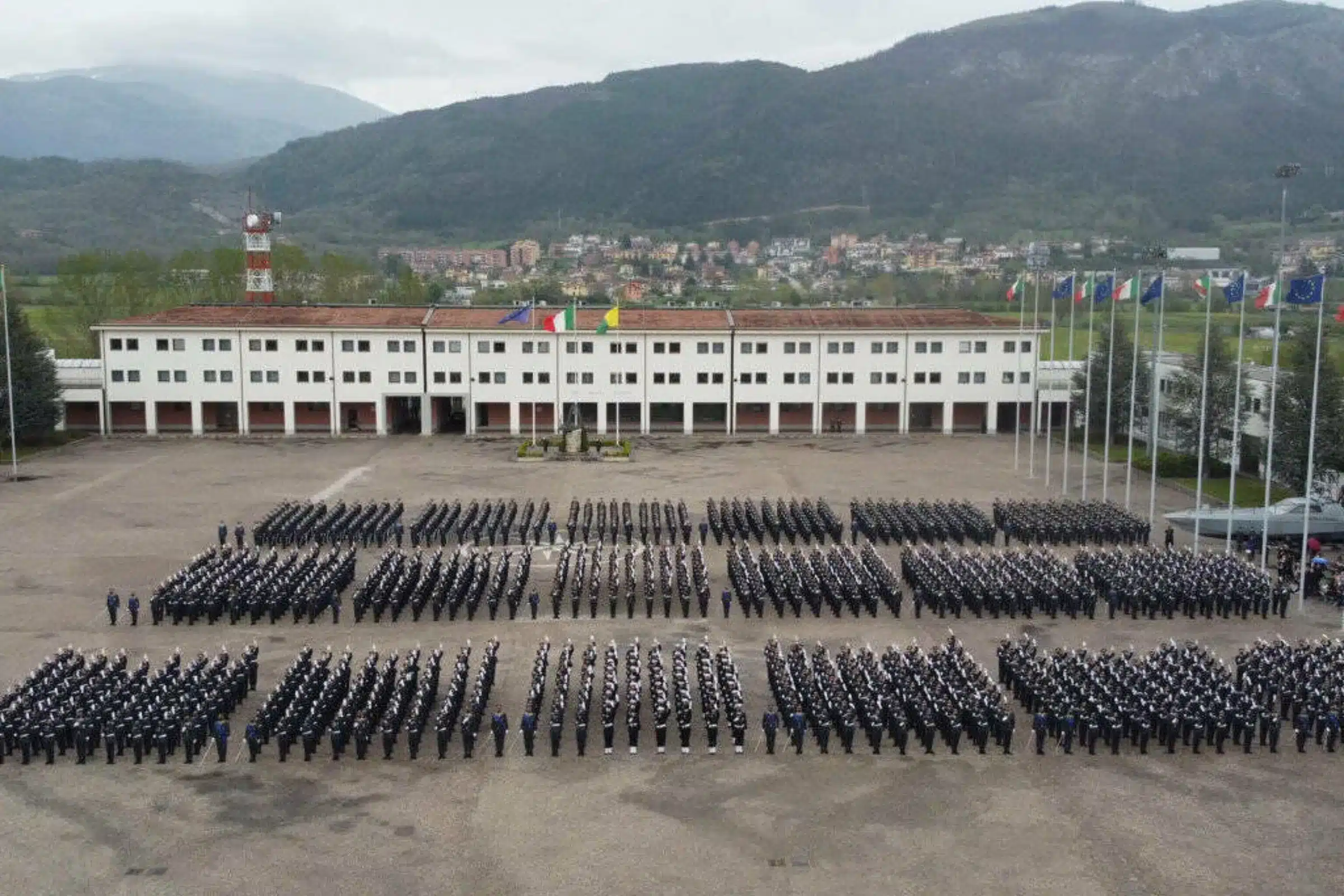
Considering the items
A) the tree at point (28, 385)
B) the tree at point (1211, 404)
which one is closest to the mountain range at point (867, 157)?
the tree at point (1211, 404)

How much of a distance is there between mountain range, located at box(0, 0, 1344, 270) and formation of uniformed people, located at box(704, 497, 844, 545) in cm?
12102

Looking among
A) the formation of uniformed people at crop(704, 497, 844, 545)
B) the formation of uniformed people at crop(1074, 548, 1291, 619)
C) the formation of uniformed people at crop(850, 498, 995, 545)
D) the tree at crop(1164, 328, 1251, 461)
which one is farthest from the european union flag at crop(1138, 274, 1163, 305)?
the formation of uniformed people at crop(704, 497, 844, 545)

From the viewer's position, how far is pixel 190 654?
20438 mm

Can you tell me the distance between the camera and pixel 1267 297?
A: 2536 centimetres

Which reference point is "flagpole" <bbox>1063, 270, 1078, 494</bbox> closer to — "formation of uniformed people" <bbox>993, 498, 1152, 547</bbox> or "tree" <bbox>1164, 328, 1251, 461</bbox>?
"formation of uniformed people" <bbox>993, 498, 1152, 547</bbox>

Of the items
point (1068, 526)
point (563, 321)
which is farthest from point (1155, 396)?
point (563, 321)

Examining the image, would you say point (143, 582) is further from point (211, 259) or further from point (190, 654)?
point (211, 259)

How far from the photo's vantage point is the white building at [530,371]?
4819 cm

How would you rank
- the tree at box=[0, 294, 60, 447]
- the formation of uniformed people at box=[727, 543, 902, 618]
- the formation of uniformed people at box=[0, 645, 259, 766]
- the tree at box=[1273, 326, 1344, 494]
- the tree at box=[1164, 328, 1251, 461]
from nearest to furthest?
the formation of uniformed people at box=[0, 645, 259, 766]
the formation of uniformed people at box=[727, 543, 902, 618]
the tree at box=[1273, 326, 1344, 494]
the tree at box=[1164, 328, 1251, 461]
the tree at box=[0, 294, 60, 447]

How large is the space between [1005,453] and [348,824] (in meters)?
35.0

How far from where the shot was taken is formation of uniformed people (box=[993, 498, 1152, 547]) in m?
29.2

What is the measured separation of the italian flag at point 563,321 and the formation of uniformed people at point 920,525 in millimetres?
18030

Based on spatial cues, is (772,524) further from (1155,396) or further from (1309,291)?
(1309,291)

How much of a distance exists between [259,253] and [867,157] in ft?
433
